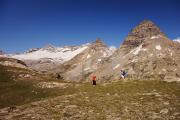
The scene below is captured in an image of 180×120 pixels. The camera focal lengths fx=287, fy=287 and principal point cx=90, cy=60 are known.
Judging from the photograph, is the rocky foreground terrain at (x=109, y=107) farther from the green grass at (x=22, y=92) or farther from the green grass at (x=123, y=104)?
the green grass at (x=22, y=92)

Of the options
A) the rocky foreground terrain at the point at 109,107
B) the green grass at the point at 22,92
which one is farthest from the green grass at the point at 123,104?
the green grass at the point at 22,92

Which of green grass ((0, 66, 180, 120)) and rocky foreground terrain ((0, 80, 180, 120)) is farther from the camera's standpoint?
green grass ((0, 66, 180, 120))

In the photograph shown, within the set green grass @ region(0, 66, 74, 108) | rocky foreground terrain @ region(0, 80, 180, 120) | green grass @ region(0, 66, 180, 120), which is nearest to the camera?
rocky foreground terrain @ region(0, 80, 180, 120)

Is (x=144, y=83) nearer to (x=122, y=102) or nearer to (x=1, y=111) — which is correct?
(x=122, y=102)

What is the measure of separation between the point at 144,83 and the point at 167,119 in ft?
64.3

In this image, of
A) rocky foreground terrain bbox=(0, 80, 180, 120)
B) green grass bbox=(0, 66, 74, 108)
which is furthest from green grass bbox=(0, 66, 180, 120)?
green grass bbox=(0, 66, 74, 108)

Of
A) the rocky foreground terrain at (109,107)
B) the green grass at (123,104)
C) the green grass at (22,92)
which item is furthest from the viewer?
the green grass at (22,92)

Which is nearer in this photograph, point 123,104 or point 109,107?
point 109,107

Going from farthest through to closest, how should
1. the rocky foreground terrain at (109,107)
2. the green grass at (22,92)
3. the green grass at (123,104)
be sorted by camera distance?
the green grass at (22,92) < the green grass at (123,104) < the rocky foreground terrain at (109,107)

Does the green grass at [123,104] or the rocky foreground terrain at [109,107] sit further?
the green grass at [123,104]

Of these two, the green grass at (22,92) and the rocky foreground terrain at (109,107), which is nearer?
the rocky foreground terrain at (109,107)

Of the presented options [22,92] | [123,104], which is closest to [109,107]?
[123,104]

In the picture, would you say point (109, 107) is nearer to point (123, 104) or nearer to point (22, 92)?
point (123, 104)

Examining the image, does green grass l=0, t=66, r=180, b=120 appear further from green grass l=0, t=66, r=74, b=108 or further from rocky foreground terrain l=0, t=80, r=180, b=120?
green grass l=0, t=66, r=74, b=108
